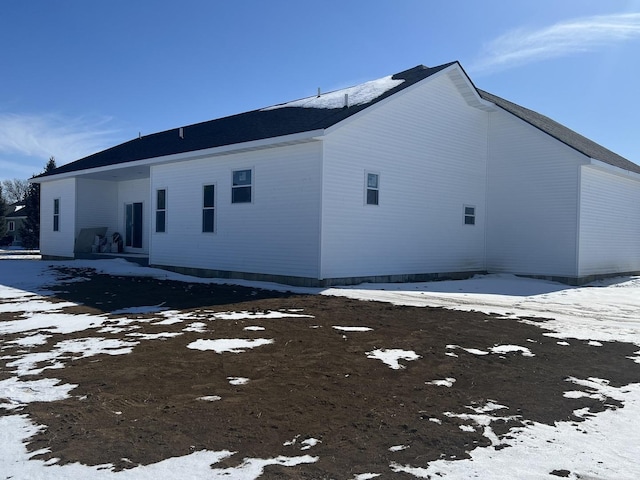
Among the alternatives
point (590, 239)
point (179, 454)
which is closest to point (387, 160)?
point (590, 239)

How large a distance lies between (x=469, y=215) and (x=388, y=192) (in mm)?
4274

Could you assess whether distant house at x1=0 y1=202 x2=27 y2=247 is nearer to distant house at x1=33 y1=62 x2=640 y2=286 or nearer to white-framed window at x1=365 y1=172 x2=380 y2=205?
distant house at x1=33 y1=62 x2=640 y2=286

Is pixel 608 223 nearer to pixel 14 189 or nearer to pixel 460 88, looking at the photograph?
pixel 460 88

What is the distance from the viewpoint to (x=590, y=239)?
16.0 metres

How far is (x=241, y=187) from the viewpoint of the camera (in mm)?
14500

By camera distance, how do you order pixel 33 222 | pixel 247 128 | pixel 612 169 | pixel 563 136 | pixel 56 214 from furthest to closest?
pixel 33 222
pixel 56 214
pixel 563 136
pixel 612 169
pixel 247 128

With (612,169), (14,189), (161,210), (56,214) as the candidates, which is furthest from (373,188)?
(14,189)

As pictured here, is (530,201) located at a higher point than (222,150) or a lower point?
lower

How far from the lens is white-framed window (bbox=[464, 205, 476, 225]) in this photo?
17.1 m

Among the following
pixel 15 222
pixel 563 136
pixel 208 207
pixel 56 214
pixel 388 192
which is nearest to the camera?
pixel 388 192

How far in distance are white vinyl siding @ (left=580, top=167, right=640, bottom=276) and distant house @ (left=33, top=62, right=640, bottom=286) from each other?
66 millimetres

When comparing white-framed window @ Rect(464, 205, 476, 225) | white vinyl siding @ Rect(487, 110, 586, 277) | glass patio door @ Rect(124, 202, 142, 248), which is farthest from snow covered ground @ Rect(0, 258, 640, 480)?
glass patio door @ Rect(124, 202, 142, 248)

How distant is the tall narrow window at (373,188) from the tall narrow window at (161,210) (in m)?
6.98

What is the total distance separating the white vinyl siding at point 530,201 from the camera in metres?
15.6
